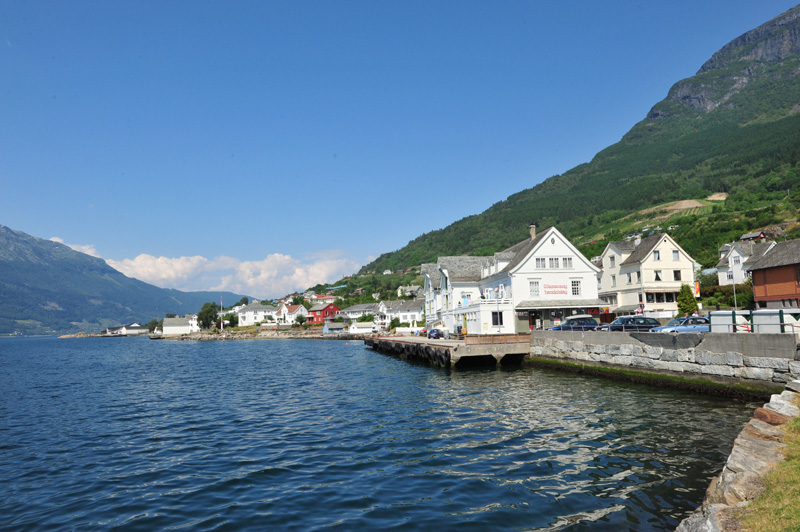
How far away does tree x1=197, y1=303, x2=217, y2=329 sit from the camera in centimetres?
17900

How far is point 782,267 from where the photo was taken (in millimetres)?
48031

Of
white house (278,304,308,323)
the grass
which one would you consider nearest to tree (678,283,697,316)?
the grass

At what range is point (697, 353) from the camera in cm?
2598

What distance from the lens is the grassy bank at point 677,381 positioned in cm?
2244

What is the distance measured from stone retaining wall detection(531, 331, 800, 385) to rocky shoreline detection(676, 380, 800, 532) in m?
9.42

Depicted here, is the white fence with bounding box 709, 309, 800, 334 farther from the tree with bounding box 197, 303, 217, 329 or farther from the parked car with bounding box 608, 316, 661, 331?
the tree with bounding box 197, 303, 217, 329

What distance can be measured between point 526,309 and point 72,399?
4189cm

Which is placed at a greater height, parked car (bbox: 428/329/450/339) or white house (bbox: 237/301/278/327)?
white house (bbox: 237/301/278/327)

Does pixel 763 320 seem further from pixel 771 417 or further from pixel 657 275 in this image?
pixel 657 275

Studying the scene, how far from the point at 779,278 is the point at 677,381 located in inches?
1256

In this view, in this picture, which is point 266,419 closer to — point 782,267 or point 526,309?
point 526,309

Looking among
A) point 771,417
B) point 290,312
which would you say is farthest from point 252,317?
point 771,417

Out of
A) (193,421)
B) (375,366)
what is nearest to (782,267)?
(375,366)

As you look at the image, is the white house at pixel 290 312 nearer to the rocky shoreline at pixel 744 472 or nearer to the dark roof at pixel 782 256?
the dark roof at pixel 782 256
